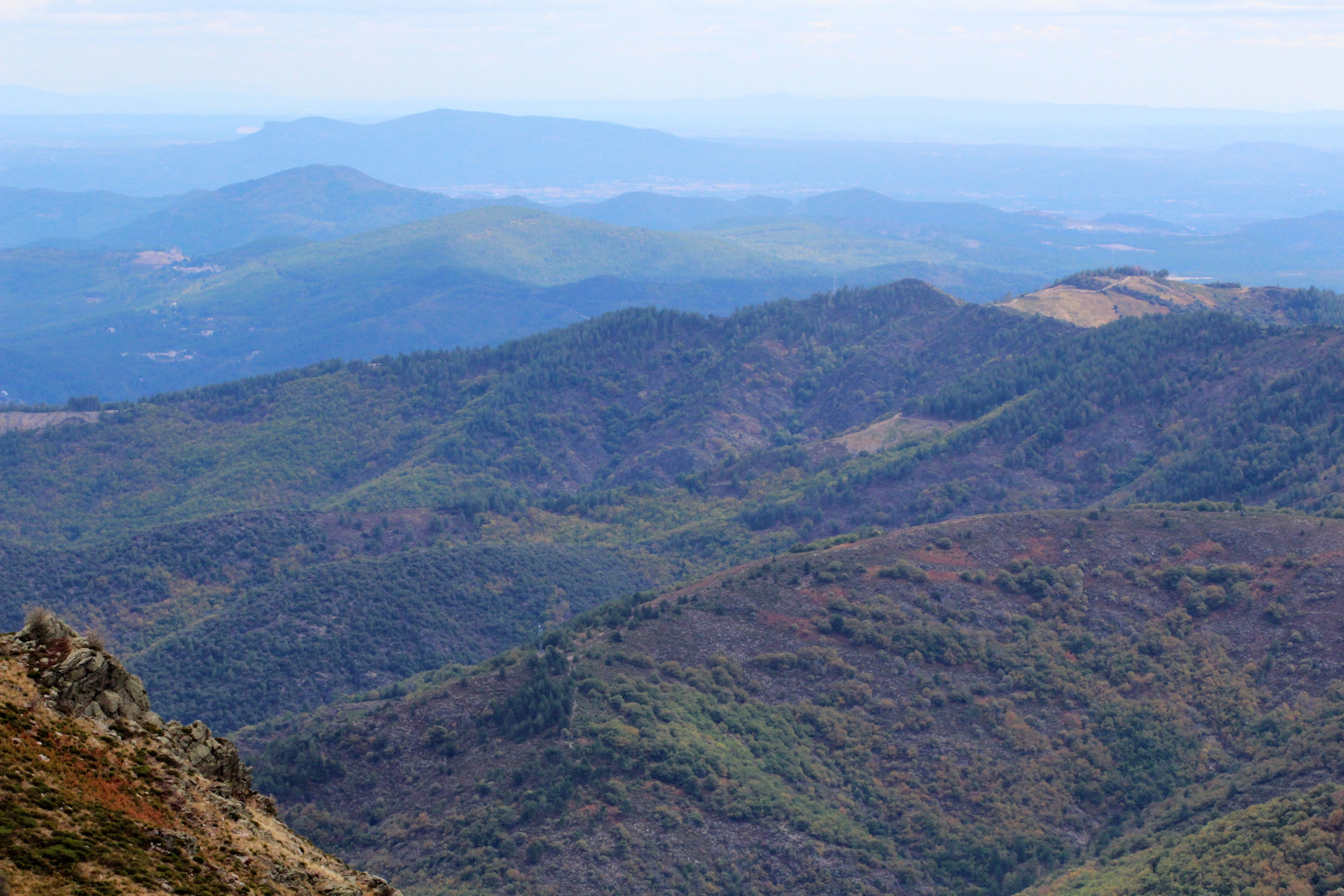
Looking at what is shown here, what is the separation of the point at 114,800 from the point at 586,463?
109200mm

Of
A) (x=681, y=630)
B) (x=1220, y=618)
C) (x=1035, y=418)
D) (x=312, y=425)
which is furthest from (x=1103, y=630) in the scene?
(x=312, y=425)

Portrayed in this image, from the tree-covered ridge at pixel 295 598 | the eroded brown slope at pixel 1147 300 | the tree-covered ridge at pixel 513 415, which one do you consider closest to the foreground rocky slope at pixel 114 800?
the tree-covered ridge at pixel 295 598

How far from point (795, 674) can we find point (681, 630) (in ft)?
20.0

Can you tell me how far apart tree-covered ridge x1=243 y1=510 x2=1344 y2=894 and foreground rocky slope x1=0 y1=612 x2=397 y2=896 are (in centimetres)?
1967

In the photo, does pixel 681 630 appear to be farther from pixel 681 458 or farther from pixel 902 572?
pixel 681 458

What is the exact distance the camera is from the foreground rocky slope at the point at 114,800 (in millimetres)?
16906

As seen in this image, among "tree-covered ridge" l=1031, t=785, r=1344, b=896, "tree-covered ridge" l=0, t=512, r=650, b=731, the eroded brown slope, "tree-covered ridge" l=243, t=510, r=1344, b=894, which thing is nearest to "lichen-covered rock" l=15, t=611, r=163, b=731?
"tree-covered ridge" l=243, t=510, r=1344, b=894

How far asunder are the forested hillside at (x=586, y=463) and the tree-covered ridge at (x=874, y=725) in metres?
20.7

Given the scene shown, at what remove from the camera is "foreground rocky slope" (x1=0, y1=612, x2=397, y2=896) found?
1691 cm

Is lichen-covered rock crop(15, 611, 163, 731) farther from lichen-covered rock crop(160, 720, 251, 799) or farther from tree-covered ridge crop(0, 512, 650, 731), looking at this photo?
tree-covered ridge crop(0, 512, 650, 731)

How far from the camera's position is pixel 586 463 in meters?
128

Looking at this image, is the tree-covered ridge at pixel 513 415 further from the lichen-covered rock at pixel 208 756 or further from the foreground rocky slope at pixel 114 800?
the foreground rocky slope at pixel 114 800

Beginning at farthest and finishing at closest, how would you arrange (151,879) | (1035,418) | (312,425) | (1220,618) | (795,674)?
(312,425)
(1035,418)
(1220,618)
(795,674)
(151,879)

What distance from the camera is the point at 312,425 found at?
422ft
